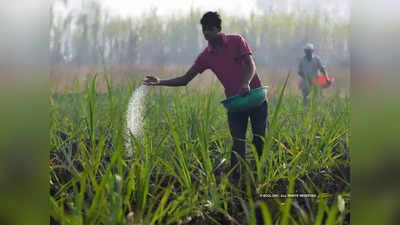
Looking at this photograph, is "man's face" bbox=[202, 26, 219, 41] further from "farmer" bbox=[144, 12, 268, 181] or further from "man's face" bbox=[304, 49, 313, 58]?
"man's face" bbox=[304, 49, 313, 58]

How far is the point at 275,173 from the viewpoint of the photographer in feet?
5.54

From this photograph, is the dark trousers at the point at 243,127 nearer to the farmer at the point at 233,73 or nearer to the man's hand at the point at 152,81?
the farmer at the point at 233,73

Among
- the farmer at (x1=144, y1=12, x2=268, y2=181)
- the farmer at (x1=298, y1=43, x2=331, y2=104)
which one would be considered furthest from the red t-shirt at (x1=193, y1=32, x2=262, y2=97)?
the farmer at (x1=298, y1=43, x2=331, y2=104)

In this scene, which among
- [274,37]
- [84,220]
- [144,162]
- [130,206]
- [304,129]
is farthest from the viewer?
[304,129]

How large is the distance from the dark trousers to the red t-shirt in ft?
0.35

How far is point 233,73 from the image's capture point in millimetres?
1681

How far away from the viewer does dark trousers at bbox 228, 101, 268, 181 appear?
1.71 metres

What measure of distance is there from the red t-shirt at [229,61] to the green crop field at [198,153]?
0.10 metres

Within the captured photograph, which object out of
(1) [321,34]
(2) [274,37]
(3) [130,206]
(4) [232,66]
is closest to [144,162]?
(3) [130,206]

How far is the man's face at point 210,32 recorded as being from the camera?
165 centimetres

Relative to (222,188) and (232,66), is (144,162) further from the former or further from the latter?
(232,66)

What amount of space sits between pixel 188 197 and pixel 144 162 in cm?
24

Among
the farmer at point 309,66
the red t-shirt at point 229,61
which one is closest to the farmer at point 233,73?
the red t-shirt at point 229,61

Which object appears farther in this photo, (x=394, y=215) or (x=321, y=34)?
(x=321, y=34)
